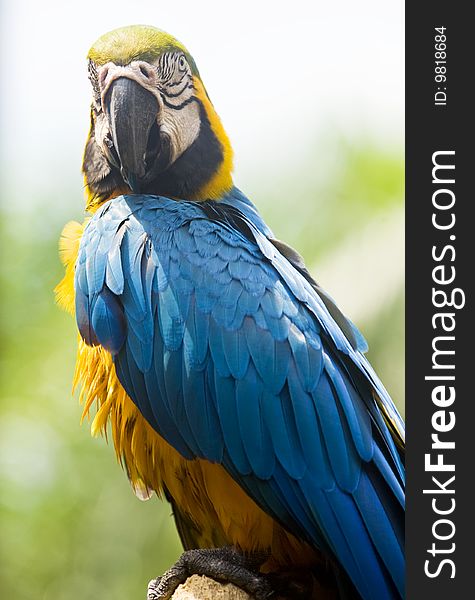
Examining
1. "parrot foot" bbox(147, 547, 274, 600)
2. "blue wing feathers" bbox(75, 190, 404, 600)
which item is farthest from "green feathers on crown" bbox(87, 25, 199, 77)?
"parrot foot" bbox(147, 547, 274, 600)

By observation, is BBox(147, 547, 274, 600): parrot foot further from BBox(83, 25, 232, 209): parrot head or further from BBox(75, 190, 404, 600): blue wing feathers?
BBox(83, 25, 232, 209): parrot head

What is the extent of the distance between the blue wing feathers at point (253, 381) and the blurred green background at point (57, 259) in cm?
20

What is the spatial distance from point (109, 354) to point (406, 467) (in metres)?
0.40

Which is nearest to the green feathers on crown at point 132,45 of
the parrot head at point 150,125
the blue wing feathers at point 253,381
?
the parrot head at point 150,125

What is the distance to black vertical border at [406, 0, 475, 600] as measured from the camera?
0.87 meters

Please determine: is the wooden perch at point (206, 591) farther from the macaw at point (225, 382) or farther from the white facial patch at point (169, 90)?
the white facial patch at point (169, 90)

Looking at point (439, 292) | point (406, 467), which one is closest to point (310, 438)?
point (406, 467)

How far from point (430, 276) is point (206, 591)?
0.47 m

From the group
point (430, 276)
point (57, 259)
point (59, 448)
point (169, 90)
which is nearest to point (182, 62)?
point (169, 90)

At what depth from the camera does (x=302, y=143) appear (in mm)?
1102

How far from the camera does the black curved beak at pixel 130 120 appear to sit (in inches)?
37.7

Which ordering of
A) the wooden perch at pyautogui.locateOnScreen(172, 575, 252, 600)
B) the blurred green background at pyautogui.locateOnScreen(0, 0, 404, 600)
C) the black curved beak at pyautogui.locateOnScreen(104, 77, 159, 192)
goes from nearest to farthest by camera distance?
the wooden perch at pyautogui.locateOnScreen(172, 575, 252, 600), the black curved beak at pyautogui.locateOnScreen(104, 77, 159, 192), the blurred green background at pyautogui.locateOnScreen(0, 0, 404, 600)

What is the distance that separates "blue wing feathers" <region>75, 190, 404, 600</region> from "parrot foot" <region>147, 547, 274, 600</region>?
9cm

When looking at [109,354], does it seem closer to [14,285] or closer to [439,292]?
[14,285]
